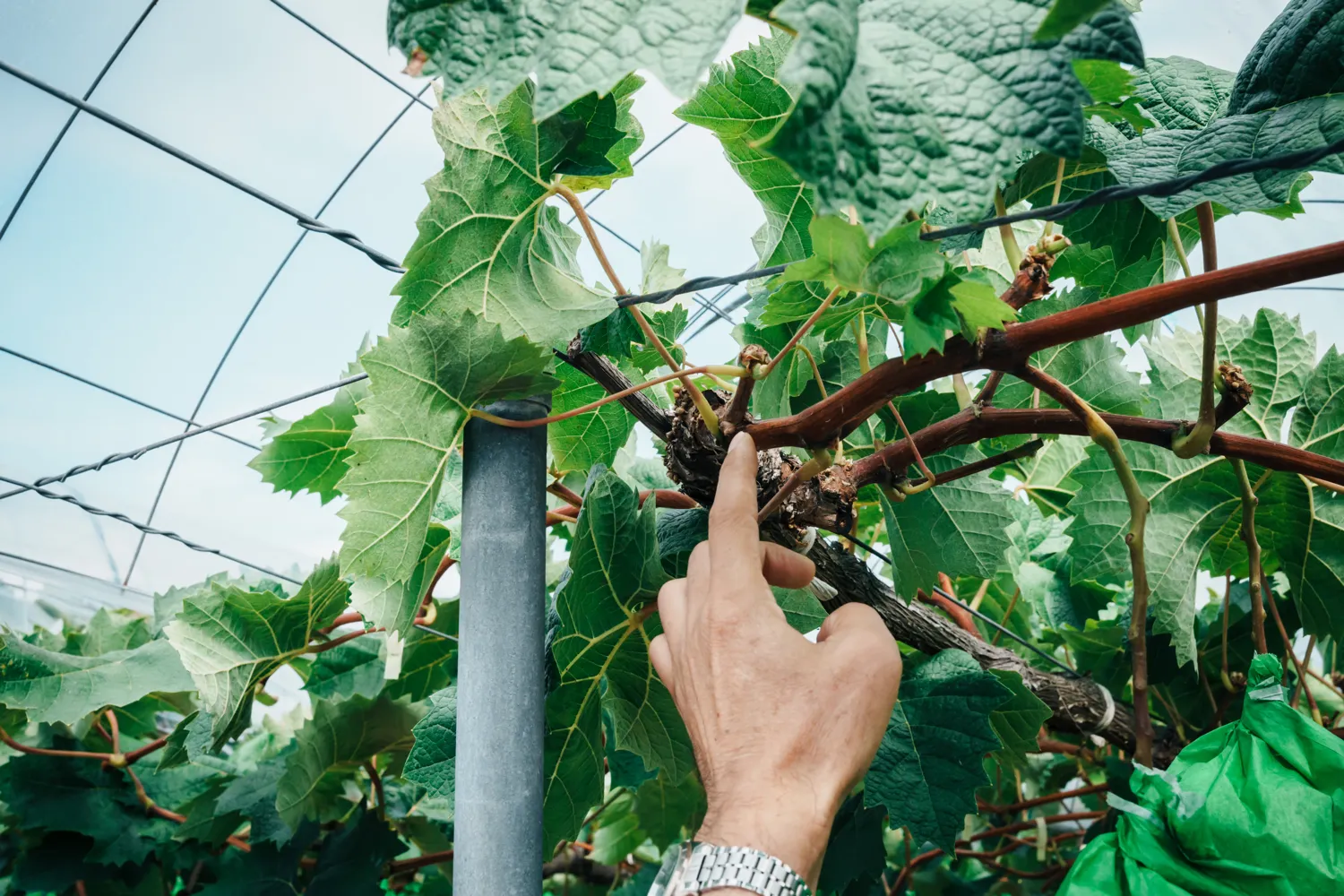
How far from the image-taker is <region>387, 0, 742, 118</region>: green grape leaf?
42 cm

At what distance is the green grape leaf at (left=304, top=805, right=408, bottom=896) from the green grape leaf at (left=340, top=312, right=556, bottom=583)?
87 centimetres

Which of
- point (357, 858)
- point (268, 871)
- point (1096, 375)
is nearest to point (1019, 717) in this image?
point (1096, 375)

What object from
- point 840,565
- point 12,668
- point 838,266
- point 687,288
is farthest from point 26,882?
point 838,266

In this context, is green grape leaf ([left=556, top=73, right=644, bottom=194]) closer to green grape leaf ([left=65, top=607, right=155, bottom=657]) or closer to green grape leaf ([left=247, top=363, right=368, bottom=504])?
green grape leaf ([left=247, top=363, right=368, bottom=504])

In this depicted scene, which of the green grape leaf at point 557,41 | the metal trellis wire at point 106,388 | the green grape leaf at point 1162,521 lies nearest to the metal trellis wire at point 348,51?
the metal trellis wire at point 106,388

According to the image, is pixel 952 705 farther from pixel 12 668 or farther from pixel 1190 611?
pixel 12 668

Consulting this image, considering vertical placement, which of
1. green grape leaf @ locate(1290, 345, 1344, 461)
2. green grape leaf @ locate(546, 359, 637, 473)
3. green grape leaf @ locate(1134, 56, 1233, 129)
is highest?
green grape leaf @ locate(1134, 56, 1233, 129)

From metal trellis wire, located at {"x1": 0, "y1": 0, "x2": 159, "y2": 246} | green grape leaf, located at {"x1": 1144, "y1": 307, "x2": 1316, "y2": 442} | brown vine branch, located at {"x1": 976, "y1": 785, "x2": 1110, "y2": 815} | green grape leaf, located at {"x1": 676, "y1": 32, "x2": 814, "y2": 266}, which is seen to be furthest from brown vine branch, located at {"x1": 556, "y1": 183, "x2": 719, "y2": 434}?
metal trellis wire, located at {"x1": 0, "y1": 0, "x2": 159, "y2": 246}

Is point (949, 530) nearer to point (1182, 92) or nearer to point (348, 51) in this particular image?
point (1182, 92)

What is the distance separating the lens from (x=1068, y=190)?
0.84 m

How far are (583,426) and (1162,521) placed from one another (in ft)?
2.12

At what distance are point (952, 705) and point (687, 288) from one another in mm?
486

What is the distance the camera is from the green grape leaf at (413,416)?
0.67 metres

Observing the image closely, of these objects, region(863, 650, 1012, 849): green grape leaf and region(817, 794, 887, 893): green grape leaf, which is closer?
region(863, 650, 1012, 849): green grape leaf
